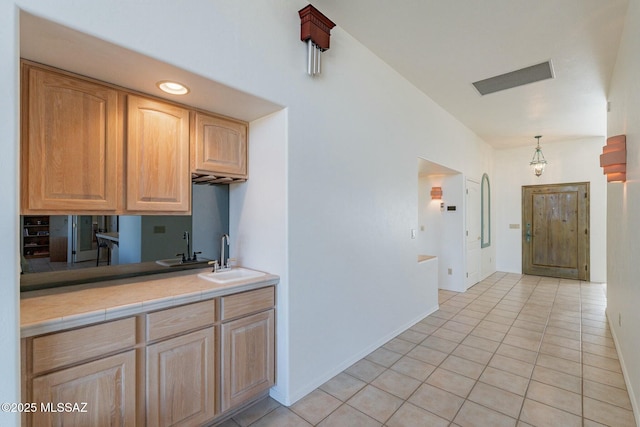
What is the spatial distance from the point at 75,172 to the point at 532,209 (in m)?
7.91

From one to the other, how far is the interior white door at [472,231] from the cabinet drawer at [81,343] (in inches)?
203

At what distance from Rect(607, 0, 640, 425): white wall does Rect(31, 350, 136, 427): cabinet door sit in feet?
9.98

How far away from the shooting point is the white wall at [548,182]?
5.84 metres

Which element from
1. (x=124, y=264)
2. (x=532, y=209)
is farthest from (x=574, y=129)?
(x=124, y=264)

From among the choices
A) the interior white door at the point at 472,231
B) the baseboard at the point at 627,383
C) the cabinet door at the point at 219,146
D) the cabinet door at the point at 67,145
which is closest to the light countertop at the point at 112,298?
the cabinet door at the point at 67,145

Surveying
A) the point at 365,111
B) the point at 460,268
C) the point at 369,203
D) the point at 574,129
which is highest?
the point at 574,129

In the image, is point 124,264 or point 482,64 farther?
point 482,64

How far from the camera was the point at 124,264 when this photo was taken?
2.26 m

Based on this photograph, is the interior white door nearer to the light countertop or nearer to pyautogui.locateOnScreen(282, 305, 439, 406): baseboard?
pyautogui.locateOnScreen(282, 305, 439, 406): baseboard

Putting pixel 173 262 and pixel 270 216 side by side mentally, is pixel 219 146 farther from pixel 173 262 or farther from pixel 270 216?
pixel 173 262

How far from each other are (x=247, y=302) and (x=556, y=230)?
23.2 ft

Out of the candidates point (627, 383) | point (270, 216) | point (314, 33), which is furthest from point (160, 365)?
point (627, 383)

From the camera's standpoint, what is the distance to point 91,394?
138 centimetres

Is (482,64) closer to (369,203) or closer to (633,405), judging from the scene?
(369,203)
